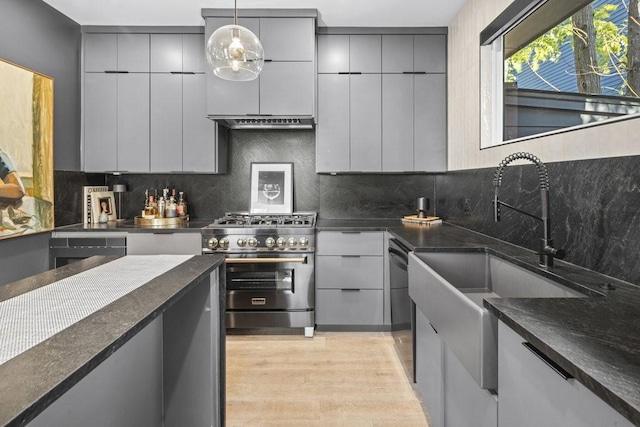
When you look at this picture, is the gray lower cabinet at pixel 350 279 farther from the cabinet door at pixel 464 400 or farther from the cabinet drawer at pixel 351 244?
the cabinet door at pixel 464 400

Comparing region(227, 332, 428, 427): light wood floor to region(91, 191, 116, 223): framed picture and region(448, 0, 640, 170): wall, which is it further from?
region(91, 191, 116, 223): framed picture

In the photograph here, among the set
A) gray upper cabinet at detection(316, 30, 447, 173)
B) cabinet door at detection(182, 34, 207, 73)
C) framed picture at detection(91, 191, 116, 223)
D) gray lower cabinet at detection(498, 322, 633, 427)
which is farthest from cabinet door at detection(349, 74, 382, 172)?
gray lower cabinet at detection(498, 322, 633, 427)

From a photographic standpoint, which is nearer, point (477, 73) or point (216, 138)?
point (477, 73)

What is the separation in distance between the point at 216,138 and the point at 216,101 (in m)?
0.34

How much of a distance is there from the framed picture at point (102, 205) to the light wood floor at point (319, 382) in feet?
5.41

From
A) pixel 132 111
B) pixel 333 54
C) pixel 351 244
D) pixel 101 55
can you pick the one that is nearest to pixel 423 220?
pixel 351 244

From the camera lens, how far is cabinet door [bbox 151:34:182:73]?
361 cm

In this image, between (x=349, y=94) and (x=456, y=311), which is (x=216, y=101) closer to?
(x=349, y=94)

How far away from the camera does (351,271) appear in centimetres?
343

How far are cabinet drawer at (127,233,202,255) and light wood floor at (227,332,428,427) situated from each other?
808 mm

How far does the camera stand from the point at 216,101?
136 inches

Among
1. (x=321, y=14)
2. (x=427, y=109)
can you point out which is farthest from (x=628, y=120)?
(x=321, y=14)

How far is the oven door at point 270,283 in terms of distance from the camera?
3312mm

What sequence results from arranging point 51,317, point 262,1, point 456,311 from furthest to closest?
1. point 262,1
2. point 456,311
3. point 51,317
